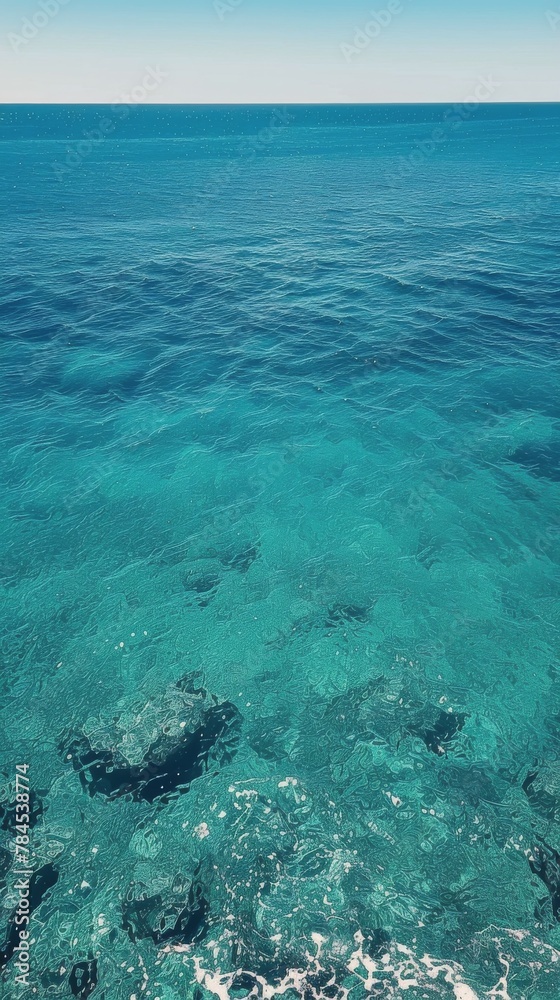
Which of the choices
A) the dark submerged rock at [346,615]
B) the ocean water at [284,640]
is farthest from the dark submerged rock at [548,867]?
the dark submerged rock at [346,615]

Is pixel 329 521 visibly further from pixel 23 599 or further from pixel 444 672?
pixel 23 599

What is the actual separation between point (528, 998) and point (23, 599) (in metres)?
31.3

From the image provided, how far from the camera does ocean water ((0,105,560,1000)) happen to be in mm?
19391

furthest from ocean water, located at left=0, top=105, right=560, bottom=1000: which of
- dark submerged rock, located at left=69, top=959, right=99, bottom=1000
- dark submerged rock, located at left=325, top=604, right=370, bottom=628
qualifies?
dark submerged rock, located at left=325, top=604, right=370, bottom=628

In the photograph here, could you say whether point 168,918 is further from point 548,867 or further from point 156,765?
point 548,867

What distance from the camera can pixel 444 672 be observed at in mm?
27656

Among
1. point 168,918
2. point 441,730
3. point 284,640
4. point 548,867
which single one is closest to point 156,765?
point 168,918

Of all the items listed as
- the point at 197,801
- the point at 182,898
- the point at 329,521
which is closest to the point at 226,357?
the point at 329,521

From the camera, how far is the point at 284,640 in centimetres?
2975

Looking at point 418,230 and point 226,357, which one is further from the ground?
point 418,230

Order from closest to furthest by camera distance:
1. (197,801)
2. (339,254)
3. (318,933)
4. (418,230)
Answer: (318,933)
(197,801)
(339,254)
(418,230)

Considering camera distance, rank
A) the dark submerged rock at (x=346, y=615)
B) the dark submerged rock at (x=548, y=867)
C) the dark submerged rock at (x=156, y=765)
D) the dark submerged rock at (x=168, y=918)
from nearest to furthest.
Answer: the dark submerged rock at (x=168, y=918) → the dark submerged rock at (x=548, y=867) → the dark submerged rock at (x=156, y=765) → the dark submerged rock at (x=346, y=615)

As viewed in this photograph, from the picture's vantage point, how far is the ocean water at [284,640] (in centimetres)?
1939

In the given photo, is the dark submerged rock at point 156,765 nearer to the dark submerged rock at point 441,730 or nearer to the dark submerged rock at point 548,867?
the dark submerged rock at point 441,730
